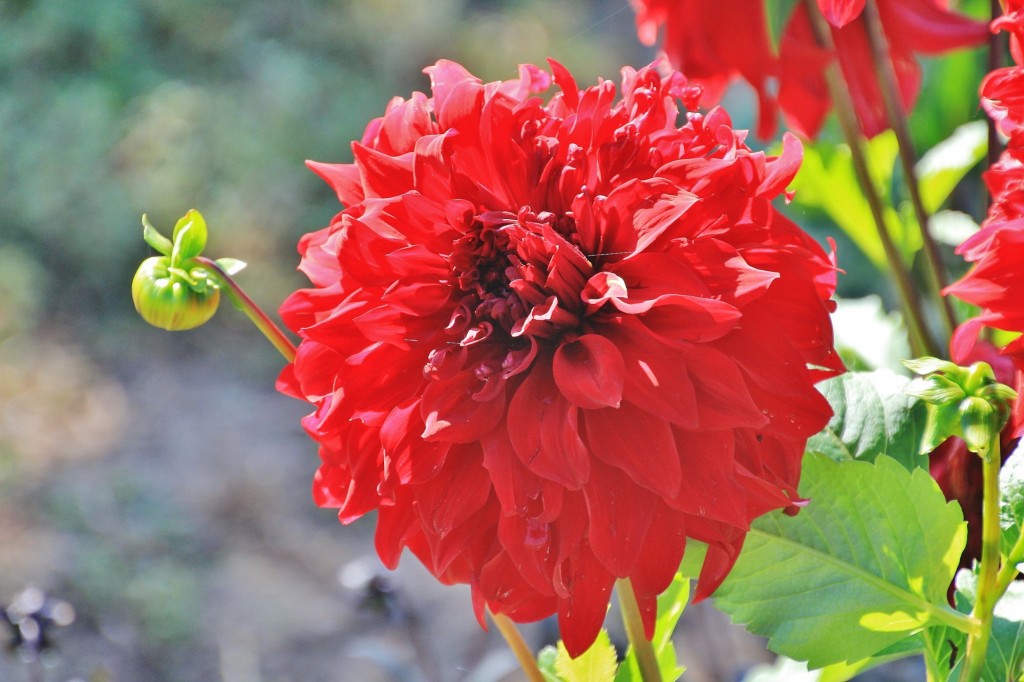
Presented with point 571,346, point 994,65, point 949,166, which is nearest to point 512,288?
point 571,346

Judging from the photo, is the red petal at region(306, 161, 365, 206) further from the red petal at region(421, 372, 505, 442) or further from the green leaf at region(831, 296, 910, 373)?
the green leaf at region(831, 296, 910, 373)

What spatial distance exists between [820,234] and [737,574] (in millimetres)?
522

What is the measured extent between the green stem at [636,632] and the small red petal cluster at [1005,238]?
0.12 metres

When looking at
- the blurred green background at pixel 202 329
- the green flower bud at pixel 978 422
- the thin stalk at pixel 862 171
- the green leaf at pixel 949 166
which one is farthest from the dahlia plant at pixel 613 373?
the blurred green background at pixel 202 329

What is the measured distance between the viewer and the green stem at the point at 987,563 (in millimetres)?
273

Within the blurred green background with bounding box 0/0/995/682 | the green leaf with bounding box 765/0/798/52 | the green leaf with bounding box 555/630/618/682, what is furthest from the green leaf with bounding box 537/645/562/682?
the blurred green background with bounding box 0/0/995/682

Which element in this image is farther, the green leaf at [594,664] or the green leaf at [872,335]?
the green leaf at [872,335]

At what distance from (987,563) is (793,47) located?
9.1 inches

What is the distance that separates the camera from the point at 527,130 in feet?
1.01

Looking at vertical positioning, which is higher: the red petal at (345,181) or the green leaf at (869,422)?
the red petal at (345,181)

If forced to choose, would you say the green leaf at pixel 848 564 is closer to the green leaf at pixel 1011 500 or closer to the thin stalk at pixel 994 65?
the green leaf at pixel 1011 500

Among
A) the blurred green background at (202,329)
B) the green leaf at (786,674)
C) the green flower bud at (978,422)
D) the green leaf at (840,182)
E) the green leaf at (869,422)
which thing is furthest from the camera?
the blurred green background at (202,329)

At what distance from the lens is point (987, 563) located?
297 millimetres

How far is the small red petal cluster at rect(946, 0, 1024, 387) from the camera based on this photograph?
0.28 m
